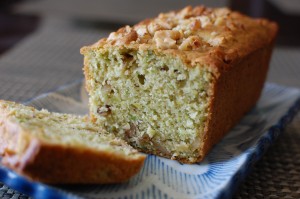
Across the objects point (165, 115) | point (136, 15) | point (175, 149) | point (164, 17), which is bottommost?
point (136, 15)

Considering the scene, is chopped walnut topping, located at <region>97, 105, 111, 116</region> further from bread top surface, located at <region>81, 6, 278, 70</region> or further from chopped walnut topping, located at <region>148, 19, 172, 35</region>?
chopped walnut topping, located at <region>148, 19, 172, 35</region>

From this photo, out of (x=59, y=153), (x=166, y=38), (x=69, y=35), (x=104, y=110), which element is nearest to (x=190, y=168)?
(x=104, y=110)

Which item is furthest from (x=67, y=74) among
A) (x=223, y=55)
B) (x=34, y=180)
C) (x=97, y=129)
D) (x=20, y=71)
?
(x=34, y=180)

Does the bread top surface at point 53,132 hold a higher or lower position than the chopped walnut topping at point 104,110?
higher

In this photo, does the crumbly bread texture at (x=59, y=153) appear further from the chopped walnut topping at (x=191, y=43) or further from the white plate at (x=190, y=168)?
the chopped walnut topping at (x=191, y=43)

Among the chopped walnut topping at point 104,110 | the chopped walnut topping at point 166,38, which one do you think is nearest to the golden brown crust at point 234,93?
the chopped walnut topping at point 166,38

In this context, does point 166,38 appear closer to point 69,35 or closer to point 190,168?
point 190,168

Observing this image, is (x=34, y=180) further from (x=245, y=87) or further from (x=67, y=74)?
(x=67, y=74)
